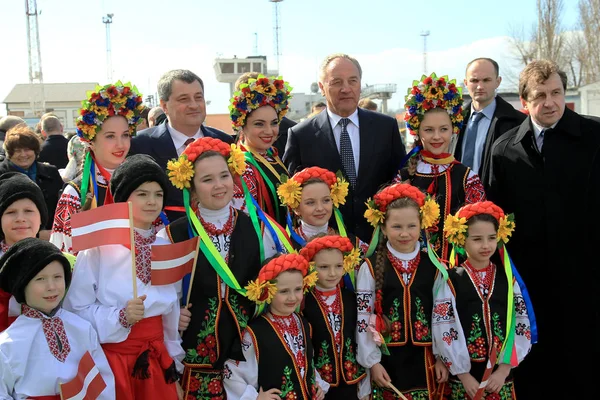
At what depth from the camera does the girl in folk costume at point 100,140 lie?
180 inches

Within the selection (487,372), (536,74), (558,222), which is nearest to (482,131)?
(536,74)

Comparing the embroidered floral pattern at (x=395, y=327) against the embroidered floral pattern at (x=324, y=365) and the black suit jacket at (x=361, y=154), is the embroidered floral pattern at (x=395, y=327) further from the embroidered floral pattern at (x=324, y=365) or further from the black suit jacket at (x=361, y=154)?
the black suit jacket at (x=361, y=154)

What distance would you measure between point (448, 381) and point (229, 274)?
6.30 feet

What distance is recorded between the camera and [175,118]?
5.38m

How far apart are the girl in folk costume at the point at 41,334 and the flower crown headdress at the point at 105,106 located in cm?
132

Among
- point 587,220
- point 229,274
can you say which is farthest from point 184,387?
point 587,220

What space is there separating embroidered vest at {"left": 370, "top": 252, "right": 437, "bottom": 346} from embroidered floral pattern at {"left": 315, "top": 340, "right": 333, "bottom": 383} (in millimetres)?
472

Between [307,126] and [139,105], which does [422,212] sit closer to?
[307,126]

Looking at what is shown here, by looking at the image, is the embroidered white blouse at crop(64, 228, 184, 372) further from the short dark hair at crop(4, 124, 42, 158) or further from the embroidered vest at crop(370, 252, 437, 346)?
the short dark hair at crop(4, 124, 42, 158)

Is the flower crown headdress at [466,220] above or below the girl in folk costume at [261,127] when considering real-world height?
below

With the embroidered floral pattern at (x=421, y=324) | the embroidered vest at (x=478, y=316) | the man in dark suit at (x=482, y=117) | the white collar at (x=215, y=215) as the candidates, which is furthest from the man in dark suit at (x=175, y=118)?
the man in dark suit at (x=482, y=117)

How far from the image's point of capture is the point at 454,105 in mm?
5352

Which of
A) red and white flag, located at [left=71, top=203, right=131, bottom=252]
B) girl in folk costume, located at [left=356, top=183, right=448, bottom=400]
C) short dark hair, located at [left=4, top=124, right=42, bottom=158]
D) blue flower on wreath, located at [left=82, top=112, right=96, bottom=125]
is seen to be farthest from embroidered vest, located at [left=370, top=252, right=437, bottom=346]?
short dark hair, located at [left=4, top=124, right=42, bottom=158]

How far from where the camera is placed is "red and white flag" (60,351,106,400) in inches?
140
